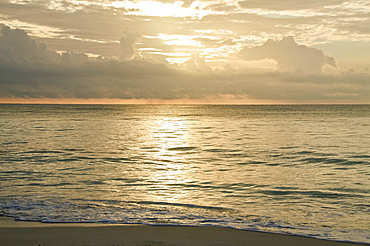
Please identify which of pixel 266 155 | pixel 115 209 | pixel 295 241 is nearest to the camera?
pixel 295 241

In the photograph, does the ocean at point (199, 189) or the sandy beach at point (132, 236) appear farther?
the ocean at point (199, 189)

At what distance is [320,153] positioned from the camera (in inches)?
1117

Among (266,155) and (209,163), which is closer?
(209,163)

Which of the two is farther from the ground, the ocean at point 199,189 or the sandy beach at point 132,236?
the sandy beach at point 132,236

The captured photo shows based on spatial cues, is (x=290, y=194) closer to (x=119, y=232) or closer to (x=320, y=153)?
(x=119, y=232)

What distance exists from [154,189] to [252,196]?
4191 mm

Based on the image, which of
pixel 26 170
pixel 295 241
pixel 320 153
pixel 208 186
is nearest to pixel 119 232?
pixel 295 241

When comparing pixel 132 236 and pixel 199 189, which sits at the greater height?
pixel 132 236

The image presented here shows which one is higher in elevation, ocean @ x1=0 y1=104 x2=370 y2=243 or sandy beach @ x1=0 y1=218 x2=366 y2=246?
sandy beach @ x1=0 y1=218 x2=366 y2=246

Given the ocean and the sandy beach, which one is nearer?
the sandy beach

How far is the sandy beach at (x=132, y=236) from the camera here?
9.13 meters

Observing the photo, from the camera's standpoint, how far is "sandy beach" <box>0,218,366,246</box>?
30.0ft

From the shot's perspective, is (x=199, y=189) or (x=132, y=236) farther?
(x=199, y=189)

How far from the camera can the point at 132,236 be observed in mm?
9688
